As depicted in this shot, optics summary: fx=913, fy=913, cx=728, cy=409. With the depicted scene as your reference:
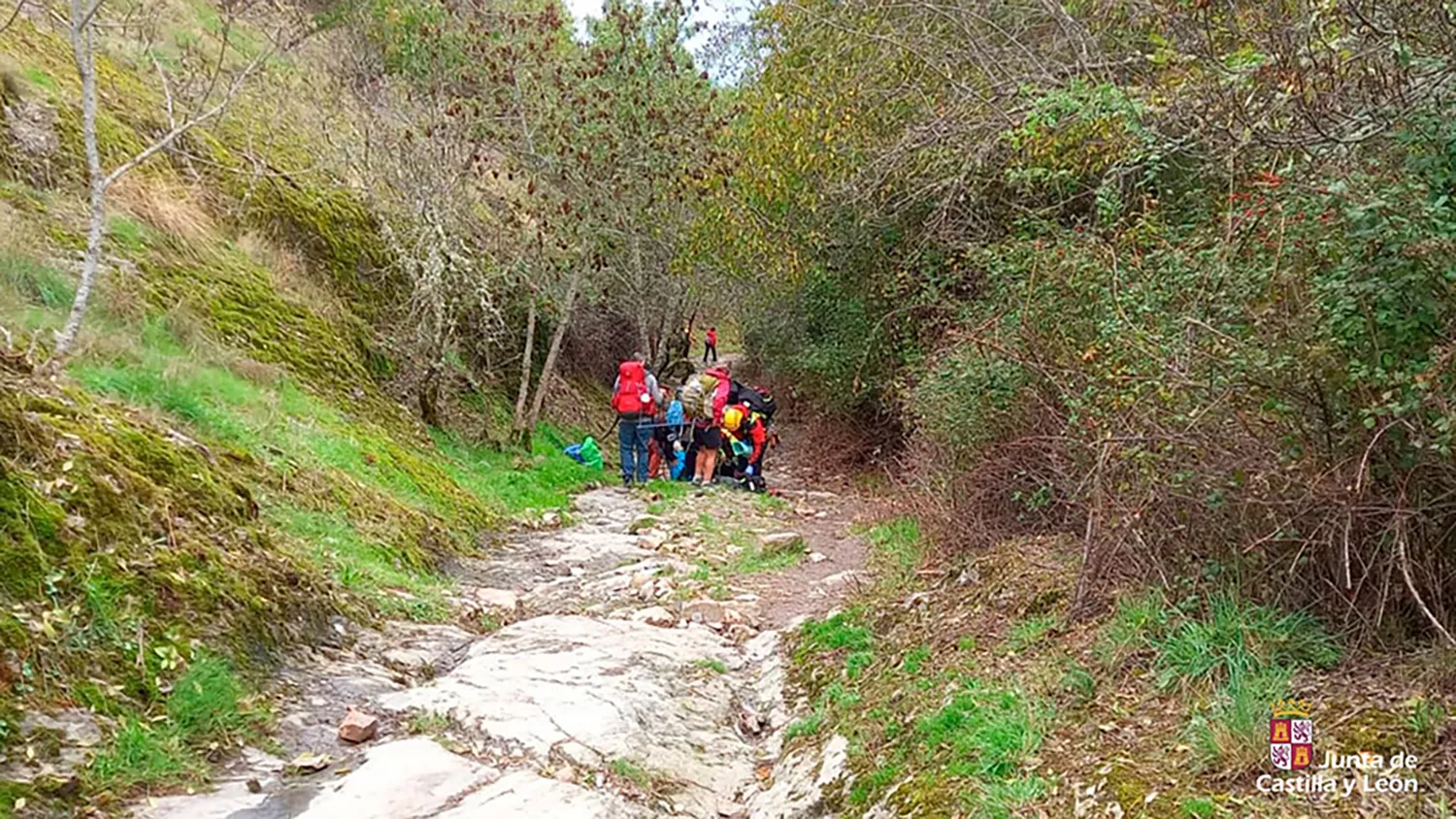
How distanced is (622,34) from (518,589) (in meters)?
9.80

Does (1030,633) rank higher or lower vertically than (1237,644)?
lower

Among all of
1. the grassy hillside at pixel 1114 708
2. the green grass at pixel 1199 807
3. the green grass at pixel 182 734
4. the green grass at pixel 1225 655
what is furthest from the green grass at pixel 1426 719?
the green grass at pixel 182 734

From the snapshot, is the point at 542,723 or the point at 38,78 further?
the point at 38,78

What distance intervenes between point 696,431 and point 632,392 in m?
1.42

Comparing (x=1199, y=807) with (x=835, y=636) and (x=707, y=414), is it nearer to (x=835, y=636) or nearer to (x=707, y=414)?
(x=835, y=636)

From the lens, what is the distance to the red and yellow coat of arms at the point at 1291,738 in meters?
3.09

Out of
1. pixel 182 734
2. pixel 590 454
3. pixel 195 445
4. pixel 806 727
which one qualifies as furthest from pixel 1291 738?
pixel 590 454

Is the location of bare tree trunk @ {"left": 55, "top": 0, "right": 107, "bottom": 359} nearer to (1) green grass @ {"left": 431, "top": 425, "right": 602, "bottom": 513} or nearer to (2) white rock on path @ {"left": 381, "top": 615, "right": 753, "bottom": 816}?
(2) white rock on path @ {"left": 381, "top": 615, "right": 753, "bottom": 816}

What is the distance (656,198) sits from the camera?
16.1 meters

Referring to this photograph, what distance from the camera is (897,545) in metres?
8.43

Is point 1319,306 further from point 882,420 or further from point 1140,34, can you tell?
point 882,420

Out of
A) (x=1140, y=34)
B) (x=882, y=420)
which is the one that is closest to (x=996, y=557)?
(x=1140, y=34)

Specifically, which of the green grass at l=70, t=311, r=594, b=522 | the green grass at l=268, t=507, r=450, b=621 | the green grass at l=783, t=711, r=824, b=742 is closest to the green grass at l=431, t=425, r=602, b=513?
the green grass at l=70, t=311, r=594, b=522

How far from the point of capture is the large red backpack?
44.7 ft
